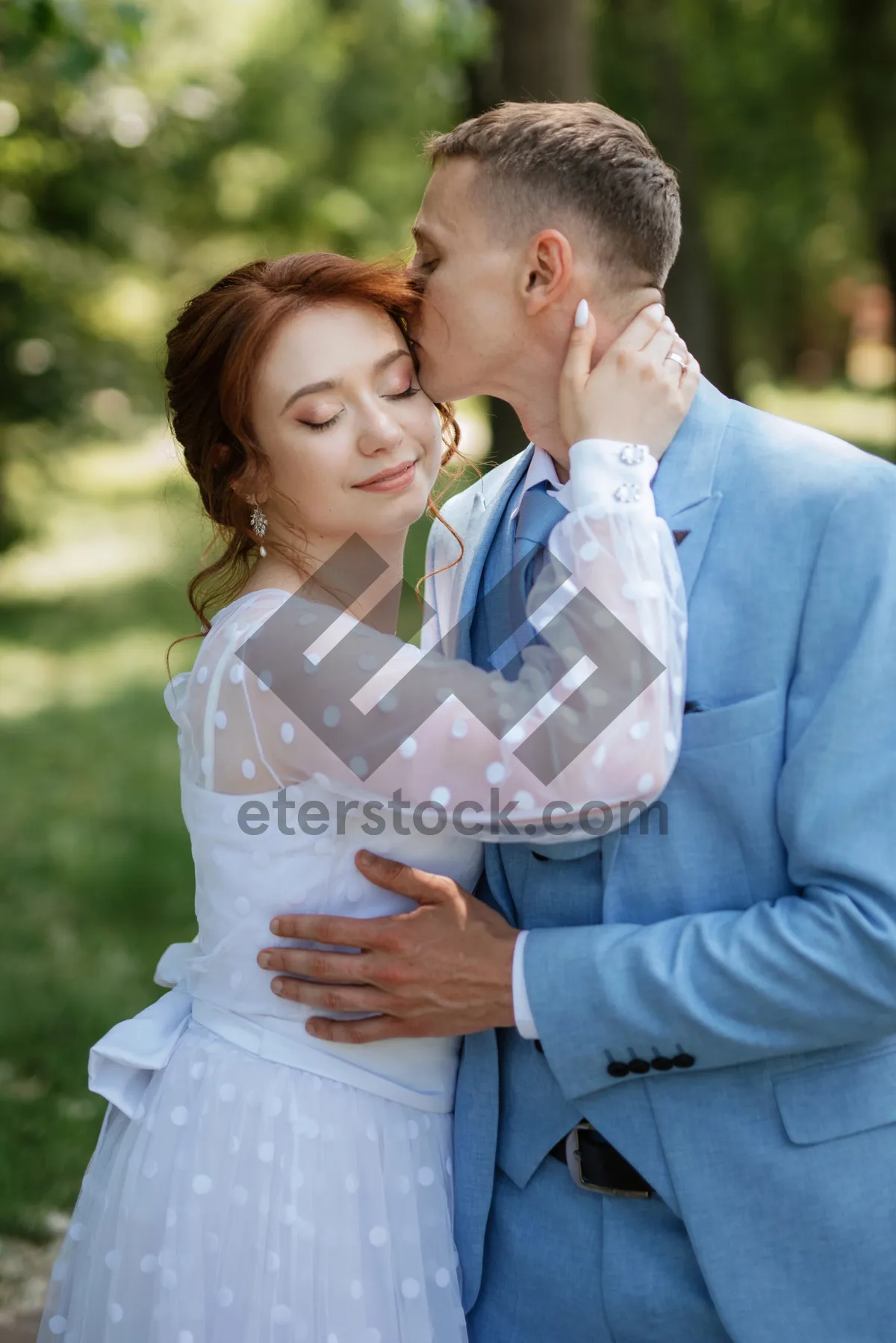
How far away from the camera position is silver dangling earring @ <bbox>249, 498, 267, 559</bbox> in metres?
2.50

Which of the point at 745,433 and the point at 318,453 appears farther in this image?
the point at 318,453

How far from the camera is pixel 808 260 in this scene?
24938mm

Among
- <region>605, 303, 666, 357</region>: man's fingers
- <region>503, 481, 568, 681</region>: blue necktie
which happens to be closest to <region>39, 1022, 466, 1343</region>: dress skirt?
<region>503, 481, 568, 681</region>: blue necktie

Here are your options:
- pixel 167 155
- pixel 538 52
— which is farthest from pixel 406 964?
pixel 167 155

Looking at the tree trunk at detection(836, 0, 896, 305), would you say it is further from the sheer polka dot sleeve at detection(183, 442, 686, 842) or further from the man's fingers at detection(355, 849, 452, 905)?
the man's fingers at detection(355, 849, 452, 905)

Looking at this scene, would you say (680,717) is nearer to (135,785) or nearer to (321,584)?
(321,584)


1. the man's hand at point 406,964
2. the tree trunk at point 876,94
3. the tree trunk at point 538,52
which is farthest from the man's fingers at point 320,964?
the tree trunk at point 876,94

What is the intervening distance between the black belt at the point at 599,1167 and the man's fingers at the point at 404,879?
16.4 inches

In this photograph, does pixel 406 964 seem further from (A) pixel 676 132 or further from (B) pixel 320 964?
(A) pixel 676 132

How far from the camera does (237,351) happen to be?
2348mm

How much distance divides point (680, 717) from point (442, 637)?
759 mm

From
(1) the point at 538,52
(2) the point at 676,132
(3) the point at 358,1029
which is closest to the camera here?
(3) the point at 358,1029

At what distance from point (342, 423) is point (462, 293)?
12.2 inches

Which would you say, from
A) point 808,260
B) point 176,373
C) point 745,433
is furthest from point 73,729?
point 808,260
